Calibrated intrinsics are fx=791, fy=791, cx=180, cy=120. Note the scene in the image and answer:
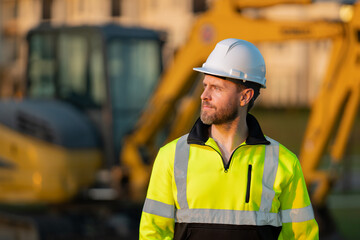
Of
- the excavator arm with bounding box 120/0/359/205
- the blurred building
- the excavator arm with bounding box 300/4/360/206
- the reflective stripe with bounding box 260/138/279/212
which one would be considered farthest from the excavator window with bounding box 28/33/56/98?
the blurred building

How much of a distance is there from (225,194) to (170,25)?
40014 mm

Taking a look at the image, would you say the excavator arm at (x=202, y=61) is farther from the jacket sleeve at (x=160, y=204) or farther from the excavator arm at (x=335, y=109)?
the jacket sleeve at (x=160, y=204)

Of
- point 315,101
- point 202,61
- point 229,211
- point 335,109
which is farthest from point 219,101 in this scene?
point 202,61

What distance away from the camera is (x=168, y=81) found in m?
9.46

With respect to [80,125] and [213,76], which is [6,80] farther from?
[213,76]

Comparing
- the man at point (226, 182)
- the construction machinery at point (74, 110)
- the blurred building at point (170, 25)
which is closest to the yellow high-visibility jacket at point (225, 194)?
the man at point (226, 182)

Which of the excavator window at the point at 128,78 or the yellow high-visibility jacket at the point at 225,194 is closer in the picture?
the yellow high-visibility jacket at the point at 225,194

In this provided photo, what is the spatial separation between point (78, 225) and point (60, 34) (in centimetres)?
258

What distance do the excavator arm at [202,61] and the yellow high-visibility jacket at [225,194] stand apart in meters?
4.75

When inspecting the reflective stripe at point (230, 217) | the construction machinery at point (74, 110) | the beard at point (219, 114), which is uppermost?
the beard at point (219, 114)

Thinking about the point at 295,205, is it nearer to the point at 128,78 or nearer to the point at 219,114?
the point at 219,114

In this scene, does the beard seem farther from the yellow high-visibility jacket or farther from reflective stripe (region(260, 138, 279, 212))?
reflective stripe (region(260, 138, 279, 212))

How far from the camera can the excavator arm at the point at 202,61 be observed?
7.84 meters

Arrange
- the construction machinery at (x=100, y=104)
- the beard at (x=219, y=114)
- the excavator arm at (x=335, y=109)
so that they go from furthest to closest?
the construction machinery at (x=100, y=104) < the excavator arm at (x=335, y=109) < the beard at (x=219, y=114)
